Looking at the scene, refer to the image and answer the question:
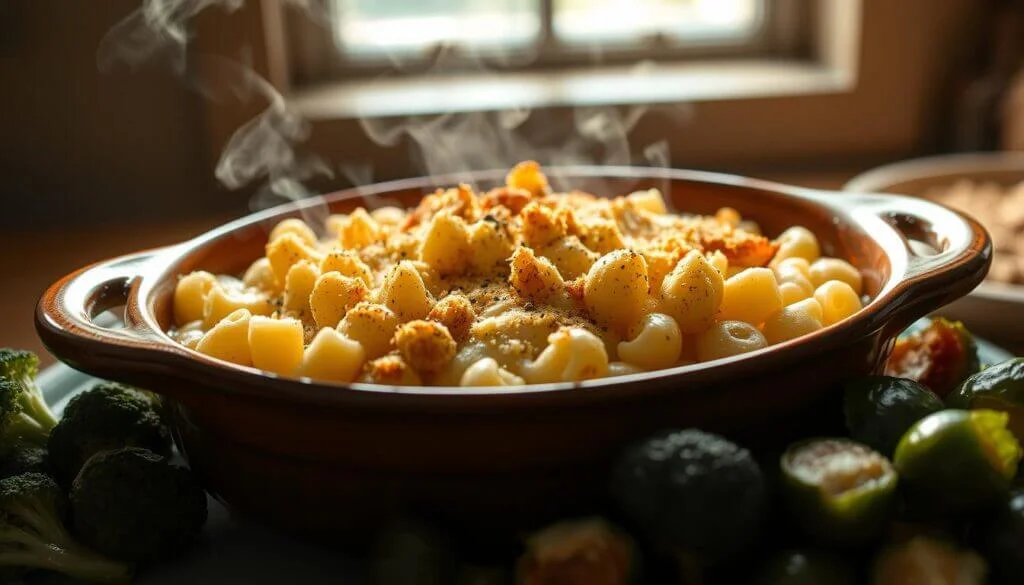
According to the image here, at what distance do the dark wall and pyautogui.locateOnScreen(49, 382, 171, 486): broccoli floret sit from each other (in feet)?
5.30

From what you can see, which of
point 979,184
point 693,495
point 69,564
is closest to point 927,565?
point 693,495

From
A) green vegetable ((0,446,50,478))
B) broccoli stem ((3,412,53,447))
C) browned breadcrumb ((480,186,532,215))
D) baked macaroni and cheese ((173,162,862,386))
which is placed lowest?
green vegetable ((0,446,50,478))

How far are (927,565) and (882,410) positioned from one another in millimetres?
141

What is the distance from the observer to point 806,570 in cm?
72

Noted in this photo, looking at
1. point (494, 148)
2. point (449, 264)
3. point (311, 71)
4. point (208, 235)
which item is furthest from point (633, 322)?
point (311, 71)

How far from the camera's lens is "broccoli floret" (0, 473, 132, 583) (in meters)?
0.83

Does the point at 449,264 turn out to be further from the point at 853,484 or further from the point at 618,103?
the point at 618,103

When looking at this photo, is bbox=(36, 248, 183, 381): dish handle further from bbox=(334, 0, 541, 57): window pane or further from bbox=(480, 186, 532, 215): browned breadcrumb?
bbox=(334, 0, 541, 57): window pane

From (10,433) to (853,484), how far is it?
769 mm

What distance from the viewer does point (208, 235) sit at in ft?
3.92

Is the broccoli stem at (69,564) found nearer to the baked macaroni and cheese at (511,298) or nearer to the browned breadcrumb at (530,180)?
the baked macaroni and cheese at (511,298)

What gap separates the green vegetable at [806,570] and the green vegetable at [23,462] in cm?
67

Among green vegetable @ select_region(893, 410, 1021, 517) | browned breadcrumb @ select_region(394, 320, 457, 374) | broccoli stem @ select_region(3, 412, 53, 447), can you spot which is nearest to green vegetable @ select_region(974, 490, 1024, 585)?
green vegetable @ select_region(893, 410, 1021, 517)

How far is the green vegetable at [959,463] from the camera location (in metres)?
0.74
